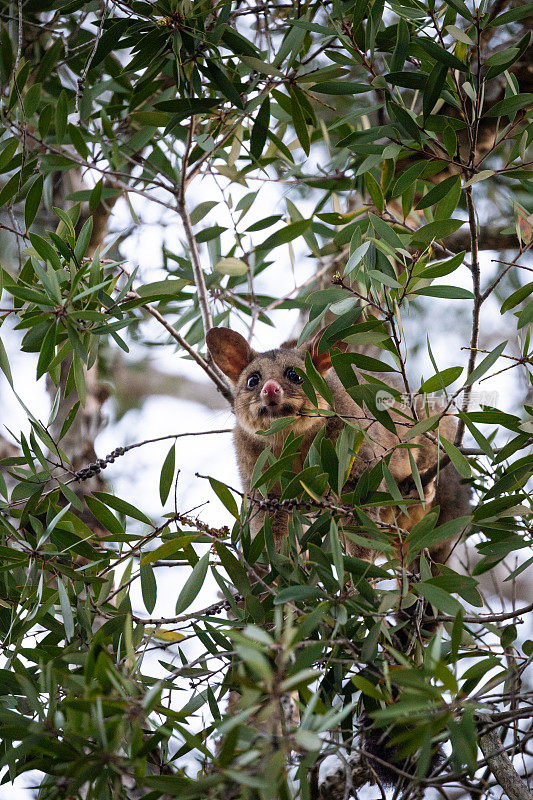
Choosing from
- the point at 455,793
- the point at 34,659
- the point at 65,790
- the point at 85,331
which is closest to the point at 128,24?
the point at 85,331

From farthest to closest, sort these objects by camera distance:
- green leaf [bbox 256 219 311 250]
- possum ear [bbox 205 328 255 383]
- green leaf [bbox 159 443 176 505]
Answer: possum ear [bbox 205 328 255 383], green leaf [bbox 256 219 311 250], green leaf [bbox 159 443 176 505]

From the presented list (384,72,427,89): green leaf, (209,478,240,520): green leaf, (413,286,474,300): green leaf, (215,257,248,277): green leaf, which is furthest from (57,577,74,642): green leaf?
(215,257,248,277): green leaf

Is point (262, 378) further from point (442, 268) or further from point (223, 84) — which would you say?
point (442, 268)

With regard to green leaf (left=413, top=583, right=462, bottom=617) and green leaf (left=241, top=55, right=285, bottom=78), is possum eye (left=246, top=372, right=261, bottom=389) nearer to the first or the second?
green leaf (left=241, top=55, right=285, bottom=78)

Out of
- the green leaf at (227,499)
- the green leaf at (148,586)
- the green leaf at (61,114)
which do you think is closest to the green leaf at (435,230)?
the green leaf at (227,499)

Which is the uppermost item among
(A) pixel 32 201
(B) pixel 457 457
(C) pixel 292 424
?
(A) pixel 32 201

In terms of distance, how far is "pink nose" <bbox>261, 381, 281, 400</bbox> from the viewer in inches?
134

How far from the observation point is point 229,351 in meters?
3.88

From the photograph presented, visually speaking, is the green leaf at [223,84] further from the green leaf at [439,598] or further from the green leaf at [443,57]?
the green leaf at [439,598]

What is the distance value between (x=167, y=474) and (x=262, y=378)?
145 cm

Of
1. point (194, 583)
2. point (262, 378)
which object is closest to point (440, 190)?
point (194, 583)

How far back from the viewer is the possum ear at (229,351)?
3691 mm

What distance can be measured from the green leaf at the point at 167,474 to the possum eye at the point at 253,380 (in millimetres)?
1454

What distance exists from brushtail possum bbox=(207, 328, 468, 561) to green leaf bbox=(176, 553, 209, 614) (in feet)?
3.81
